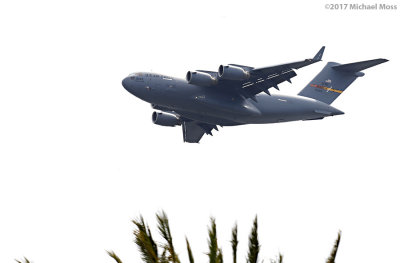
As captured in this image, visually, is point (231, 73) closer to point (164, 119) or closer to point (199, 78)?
point (199, 78)

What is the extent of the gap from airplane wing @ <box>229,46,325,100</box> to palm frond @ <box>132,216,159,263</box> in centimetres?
1939

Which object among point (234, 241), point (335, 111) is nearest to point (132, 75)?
point (335, 111)

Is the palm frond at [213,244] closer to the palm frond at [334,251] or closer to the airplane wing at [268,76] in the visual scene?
the palm frond at [334,251]

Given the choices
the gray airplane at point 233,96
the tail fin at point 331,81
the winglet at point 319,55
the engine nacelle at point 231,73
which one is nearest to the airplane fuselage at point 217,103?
the gray airplane at point 233,96

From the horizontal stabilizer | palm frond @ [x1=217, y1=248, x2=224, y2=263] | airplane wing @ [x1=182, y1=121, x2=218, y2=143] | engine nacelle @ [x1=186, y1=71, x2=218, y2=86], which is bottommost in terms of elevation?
palm frond @ [x1=217, y1=248, x2=224, y2=263]

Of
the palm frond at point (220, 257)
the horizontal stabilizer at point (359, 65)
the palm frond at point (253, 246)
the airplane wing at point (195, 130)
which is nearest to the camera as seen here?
the palm frond at point (220, 257)

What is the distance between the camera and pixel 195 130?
34750 mm

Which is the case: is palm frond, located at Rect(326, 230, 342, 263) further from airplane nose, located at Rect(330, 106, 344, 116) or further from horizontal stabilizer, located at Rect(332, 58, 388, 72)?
airplane nose, located at Rect(330, 106, 344, 116)

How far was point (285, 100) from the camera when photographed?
1243 inches

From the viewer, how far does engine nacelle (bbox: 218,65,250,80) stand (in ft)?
94.5

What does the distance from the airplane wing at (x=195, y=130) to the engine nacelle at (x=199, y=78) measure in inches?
206

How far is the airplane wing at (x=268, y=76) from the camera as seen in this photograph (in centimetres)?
2878

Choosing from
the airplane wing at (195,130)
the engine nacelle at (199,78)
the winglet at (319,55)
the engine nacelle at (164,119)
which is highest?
the winglet at (319,55)

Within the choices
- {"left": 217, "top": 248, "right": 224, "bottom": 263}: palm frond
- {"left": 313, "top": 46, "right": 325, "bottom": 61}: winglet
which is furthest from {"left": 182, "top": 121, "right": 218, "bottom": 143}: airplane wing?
{"left": 217, "top": 248, "right": 224, "bottom": 263}: palm frond
